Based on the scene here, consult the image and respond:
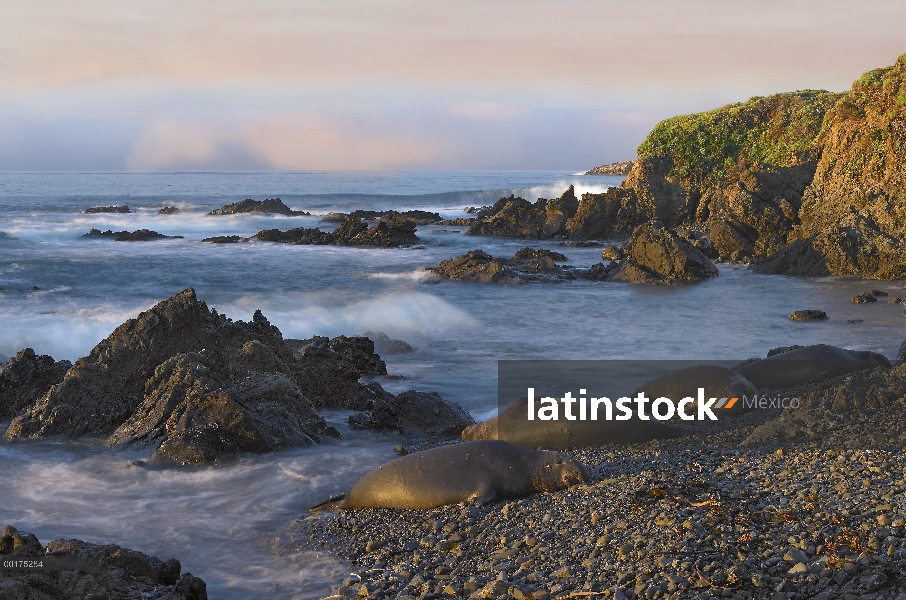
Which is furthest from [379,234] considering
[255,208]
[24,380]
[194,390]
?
[194,390]

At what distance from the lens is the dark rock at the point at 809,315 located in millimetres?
18406

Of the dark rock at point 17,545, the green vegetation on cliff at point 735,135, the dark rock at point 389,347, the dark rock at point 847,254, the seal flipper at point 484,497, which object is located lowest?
the dark rock at point 389,347

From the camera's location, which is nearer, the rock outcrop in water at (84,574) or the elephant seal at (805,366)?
the rock outcrop in water at (84,574)

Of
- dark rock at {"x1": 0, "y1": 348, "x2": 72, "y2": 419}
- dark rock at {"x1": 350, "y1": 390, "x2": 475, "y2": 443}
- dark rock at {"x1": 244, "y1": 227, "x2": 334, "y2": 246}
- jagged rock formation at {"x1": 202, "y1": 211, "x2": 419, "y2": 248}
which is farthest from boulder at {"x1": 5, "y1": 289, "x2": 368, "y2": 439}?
dark rock at {"x1": 244, "y1": 227, "x2": 334, "y2": 246}

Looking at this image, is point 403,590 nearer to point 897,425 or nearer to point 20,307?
point 897,425

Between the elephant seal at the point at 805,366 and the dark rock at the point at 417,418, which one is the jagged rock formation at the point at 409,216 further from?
the dark rock at the point at 417,418

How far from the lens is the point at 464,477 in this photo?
23.2 ft

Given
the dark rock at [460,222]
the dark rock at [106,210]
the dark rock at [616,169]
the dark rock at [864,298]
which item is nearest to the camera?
the dark rock at [864,298]

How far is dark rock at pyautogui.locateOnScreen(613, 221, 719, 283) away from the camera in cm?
2591

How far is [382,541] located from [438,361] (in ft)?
28.3

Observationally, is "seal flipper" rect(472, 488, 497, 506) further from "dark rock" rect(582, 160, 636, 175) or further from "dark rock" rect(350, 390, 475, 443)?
→ "dark rock" rect(582, 160, 636, 175)

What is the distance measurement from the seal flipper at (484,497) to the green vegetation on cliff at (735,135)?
135 feet

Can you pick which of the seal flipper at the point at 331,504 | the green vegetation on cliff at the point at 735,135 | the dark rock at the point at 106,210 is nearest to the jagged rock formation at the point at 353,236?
the green vegetation on cliff at the point at 735,135

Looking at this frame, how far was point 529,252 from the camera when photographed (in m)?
29.7
